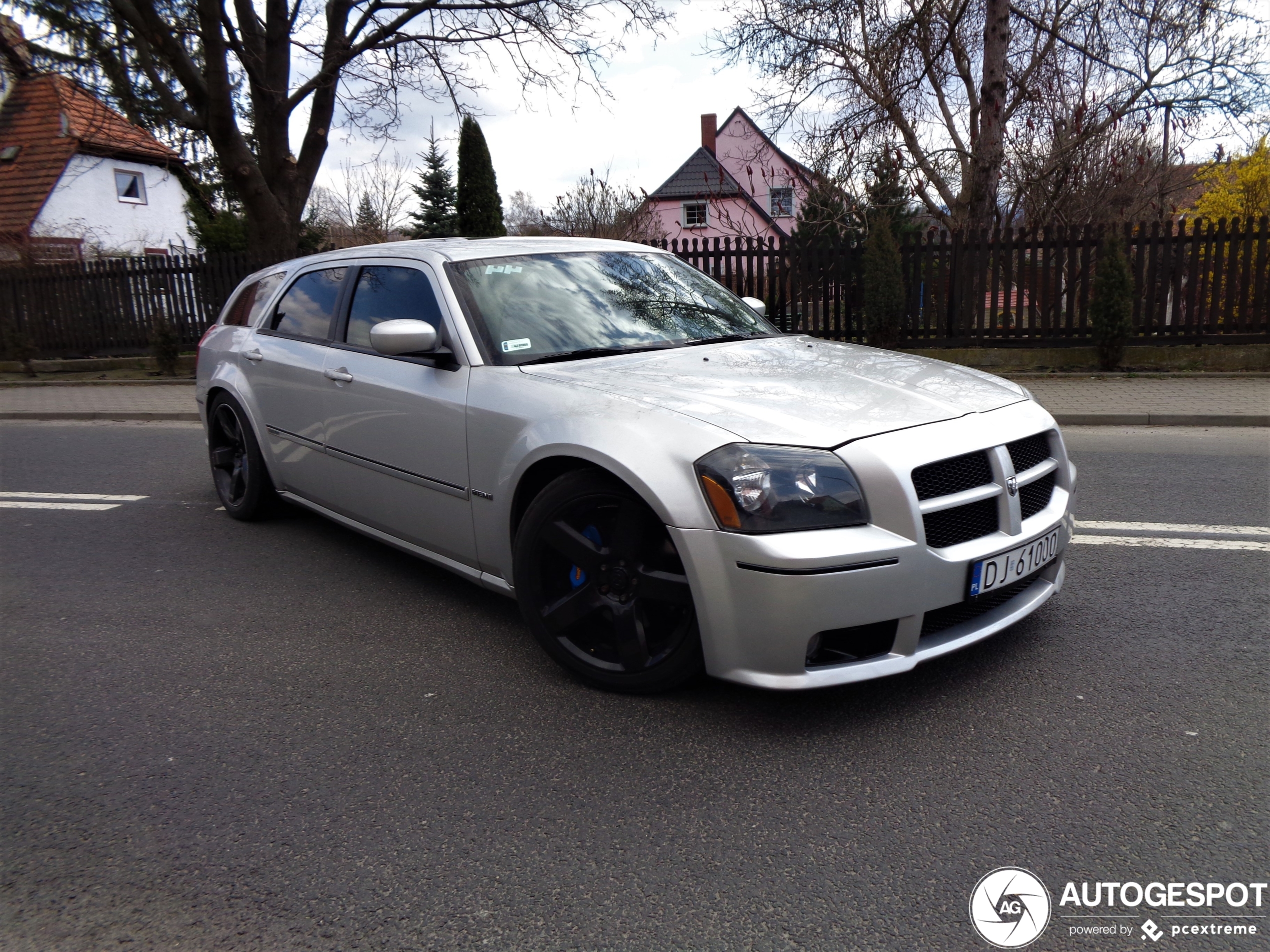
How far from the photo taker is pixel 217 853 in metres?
2.45

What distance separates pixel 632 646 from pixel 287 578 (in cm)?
236

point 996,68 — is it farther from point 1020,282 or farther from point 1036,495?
point 1036,495

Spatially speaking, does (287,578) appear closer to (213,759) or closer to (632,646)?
(213,759)

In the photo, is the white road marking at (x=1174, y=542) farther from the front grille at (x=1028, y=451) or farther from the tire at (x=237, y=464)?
the tire at (x=237, y=464)

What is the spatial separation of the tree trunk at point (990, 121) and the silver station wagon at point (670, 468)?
12774mm

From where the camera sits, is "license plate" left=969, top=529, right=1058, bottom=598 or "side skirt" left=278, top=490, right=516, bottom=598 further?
"side skirt" left=278, top=490, right=516, bottom=598

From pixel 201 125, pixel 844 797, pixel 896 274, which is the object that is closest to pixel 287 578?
pixel 844 797

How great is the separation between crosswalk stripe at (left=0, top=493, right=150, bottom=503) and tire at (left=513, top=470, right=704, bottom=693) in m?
4.60

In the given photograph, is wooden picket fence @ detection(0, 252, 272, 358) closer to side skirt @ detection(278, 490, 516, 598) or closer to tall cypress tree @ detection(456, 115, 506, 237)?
side skirt @ detection(278, 490, 516, 598)

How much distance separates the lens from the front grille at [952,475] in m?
2.85

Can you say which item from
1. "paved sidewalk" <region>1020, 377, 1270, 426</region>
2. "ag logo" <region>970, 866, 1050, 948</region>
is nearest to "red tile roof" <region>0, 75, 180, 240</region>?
"paved sidewalk" <region>1020, 377, 1270, 426</region>

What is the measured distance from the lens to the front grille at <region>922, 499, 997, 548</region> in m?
2.85

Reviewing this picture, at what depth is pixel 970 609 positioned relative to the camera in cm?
310

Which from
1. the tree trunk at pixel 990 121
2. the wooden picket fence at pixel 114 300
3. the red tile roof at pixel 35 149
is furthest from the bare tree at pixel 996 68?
the red tile roof at pixel 35 149
